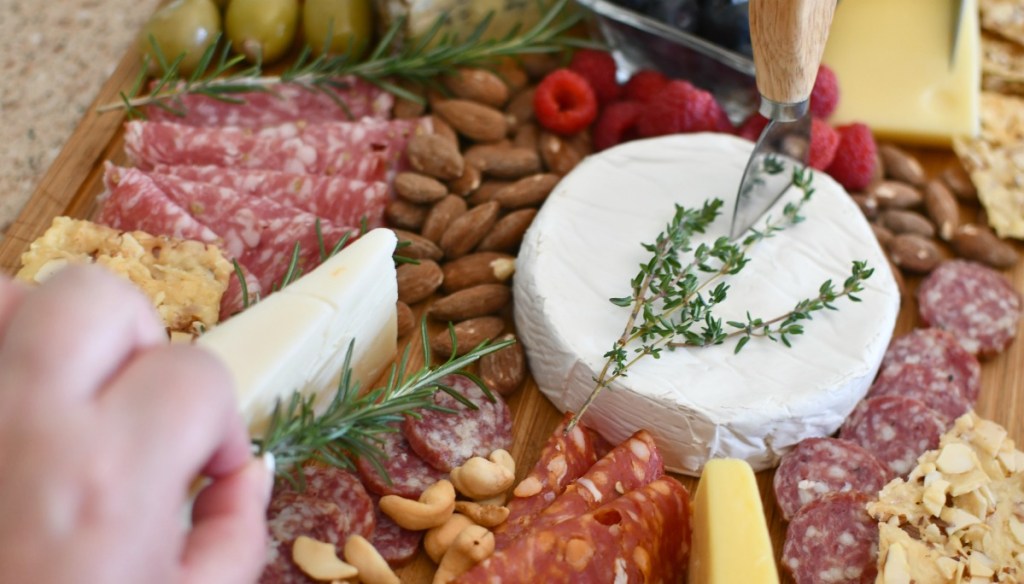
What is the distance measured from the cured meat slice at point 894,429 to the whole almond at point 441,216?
780mm

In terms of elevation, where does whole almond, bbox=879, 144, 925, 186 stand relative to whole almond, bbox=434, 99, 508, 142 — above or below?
below

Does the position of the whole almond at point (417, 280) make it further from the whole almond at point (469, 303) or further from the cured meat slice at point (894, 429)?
the cured meat slice at point (894, 429)

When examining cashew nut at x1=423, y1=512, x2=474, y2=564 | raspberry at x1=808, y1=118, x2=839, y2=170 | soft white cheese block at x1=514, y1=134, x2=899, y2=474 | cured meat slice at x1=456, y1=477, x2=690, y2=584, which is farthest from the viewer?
raspberry at x1=808, y1=118, x2=839, y2=170

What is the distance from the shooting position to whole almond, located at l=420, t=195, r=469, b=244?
182cm

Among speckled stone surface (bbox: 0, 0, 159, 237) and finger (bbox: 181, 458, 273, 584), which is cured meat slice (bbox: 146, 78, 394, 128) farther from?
finger (bbox: 181, 458, 273, 584)

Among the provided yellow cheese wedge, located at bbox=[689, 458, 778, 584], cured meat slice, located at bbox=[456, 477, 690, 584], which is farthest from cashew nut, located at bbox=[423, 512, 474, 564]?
yellow cheese wedge, located at bbox=[689, 458, 778, 584]

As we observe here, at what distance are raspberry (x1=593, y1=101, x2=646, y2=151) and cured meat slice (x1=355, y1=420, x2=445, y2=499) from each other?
2.62 ft

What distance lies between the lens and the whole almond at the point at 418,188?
183cm

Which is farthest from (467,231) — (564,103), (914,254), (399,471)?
(914,254)

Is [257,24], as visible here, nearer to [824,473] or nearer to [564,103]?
[564,103]

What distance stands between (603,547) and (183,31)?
1334mm

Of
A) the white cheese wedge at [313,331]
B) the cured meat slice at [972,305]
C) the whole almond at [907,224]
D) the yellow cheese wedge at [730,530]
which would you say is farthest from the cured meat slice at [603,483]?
the whole almond at [907,224]

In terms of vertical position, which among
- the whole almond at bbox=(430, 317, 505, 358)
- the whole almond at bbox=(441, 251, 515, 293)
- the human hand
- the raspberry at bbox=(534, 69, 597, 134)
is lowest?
the whole almond at bbox=(430, 317, 505, 358)

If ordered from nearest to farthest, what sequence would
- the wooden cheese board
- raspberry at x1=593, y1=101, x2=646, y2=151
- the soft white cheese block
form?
1. the soft white cheese block
2. the wooden cheese board
3. raspberry at x1=593, y1=101, x2=646, y2=151
